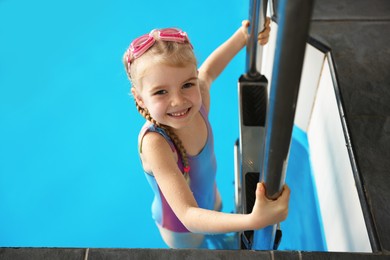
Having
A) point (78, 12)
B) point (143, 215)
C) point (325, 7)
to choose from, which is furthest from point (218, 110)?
point (78, 12)

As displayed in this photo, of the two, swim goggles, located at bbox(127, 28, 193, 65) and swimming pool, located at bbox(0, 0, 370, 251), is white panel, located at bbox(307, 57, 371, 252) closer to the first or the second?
swimming pool, located at bbox(0, 0, 370, 251)

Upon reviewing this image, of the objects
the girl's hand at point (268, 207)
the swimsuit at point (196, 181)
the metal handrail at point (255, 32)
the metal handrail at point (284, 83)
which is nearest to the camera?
the metal handrail at point (284, 83)

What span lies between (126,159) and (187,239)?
1.93 ft

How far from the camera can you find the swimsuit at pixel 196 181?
97cm

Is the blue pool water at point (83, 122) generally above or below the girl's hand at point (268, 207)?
above

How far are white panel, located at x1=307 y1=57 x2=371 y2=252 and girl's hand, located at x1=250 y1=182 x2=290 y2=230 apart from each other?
1.02ft

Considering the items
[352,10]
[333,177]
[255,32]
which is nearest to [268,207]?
[255,32]

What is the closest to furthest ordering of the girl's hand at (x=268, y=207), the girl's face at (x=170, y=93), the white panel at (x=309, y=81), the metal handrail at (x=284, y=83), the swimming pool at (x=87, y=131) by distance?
the metal handrail at (x=284, y=83) < the girl's hand at (x=268, y=207) < the girl's face at (x=170, y=93) < the white panel at (x=309, y=81) < the swimming pool at (x=87, y=131)

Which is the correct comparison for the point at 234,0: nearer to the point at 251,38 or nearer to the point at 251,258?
the point at 251,38

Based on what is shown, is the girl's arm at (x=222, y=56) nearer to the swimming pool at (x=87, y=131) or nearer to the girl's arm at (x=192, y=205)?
the girl's arm at (x=192, y=205)

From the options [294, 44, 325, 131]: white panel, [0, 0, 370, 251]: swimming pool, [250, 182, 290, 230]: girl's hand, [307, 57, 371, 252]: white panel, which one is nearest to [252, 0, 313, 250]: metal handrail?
[250, 182, 290, 230]: girl's hand

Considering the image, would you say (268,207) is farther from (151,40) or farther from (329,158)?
(329,158)

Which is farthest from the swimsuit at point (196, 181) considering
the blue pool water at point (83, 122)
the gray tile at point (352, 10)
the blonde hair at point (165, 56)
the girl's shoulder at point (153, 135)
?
the gray tile at point (352, 10)

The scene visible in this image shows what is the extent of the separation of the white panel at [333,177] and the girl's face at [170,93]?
398 mm
